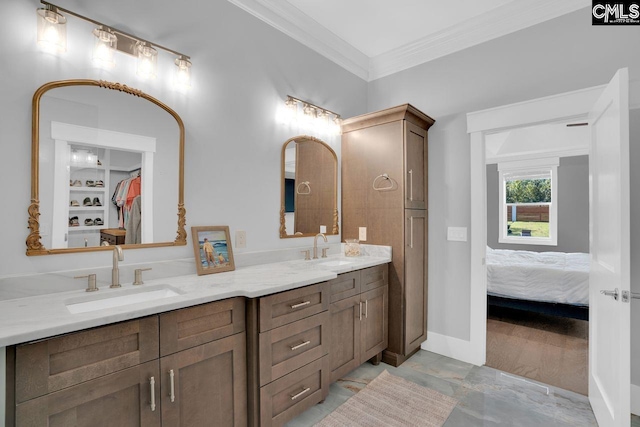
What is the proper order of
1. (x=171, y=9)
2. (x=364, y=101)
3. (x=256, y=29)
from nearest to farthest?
(x=171, y=9) → (x=256, y=29) → (x=364, y=101)

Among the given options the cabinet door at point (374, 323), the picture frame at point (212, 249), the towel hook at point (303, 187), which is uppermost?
the towel hook at point (303, 187)

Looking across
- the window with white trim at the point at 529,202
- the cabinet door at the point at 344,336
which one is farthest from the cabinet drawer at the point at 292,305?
the window with white trim at the point at 529,202

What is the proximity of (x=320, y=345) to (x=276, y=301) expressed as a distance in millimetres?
516

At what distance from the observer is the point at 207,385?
4.85ft

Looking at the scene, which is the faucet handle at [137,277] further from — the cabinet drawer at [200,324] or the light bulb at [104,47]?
the light bulb at [104,47]

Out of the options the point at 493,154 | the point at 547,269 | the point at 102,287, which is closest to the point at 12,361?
the point at 102,287

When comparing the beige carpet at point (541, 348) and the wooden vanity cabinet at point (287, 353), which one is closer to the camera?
the wooden vanity cabinet at point (287, 353)

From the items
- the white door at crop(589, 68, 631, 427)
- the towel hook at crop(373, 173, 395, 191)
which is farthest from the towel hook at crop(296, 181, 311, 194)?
the white door at crop(589, 68, 631, 427)

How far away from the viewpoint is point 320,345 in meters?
2.00

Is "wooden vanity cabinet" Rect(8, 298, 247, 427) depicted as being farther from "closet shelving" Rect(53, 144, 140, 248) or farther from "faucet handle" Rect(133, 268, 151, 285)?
"closet shelving" Rect(53, 144, 140, 248)

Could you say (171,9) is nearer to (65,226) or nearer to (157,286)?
(65,226)

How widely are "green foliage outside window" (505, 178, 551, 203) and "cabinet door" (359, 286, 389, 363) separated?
15.4 feet

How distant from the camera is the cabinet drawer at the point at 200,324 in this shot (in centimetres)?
135

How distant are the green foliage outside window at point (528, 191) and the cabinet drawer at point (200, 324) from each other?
20.1ft
